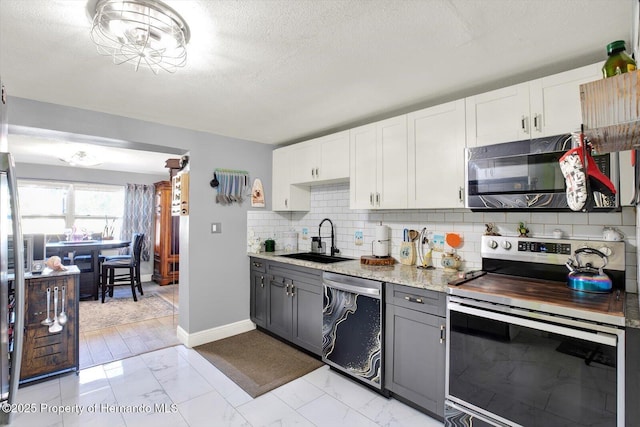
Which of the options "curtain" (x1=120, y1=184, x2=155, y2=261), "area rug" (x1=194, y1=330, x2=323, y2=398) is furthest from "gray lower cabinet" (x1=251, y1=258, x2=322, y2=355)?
"curtain" (x1=120, y1=184, x2=155, y2=261)

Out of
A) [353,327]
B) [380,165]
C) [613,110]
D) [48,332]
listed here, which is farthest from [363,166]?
[48,332]

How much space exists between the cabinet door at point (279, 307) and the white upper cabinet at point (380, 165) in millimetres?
1134

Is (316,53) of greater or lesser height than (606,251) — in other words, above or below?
above

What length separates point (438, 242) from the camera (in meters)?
2.65

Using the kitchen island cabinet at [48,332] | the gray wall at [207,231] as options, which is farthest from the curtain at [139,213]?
the kitchen island cabinet at [48,332]

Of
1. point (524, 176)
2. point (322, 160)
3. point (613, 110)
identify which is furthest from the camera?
point (322, 160)

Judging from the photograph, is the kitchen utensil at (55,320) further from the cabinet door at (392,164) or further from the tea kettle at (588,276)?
the tea kettle at (588,276)

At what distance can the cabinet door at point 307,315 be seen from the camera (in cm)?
285

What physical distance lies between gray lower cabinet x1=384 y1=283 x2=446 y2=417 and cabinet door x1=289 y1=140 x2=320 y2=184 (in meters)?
1.59

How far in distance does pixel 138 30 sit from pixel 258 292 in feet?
A: 9.08

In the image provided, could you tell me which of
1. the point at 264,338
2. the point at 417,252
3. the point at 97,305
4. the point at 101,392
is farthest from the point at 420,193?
the point at 97,305

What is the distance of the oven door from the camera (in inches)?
54.9

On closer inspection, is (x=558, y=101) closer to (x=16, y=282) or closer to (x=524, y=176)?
(x=524, y=176)

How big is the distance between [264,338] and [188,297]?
94cm
